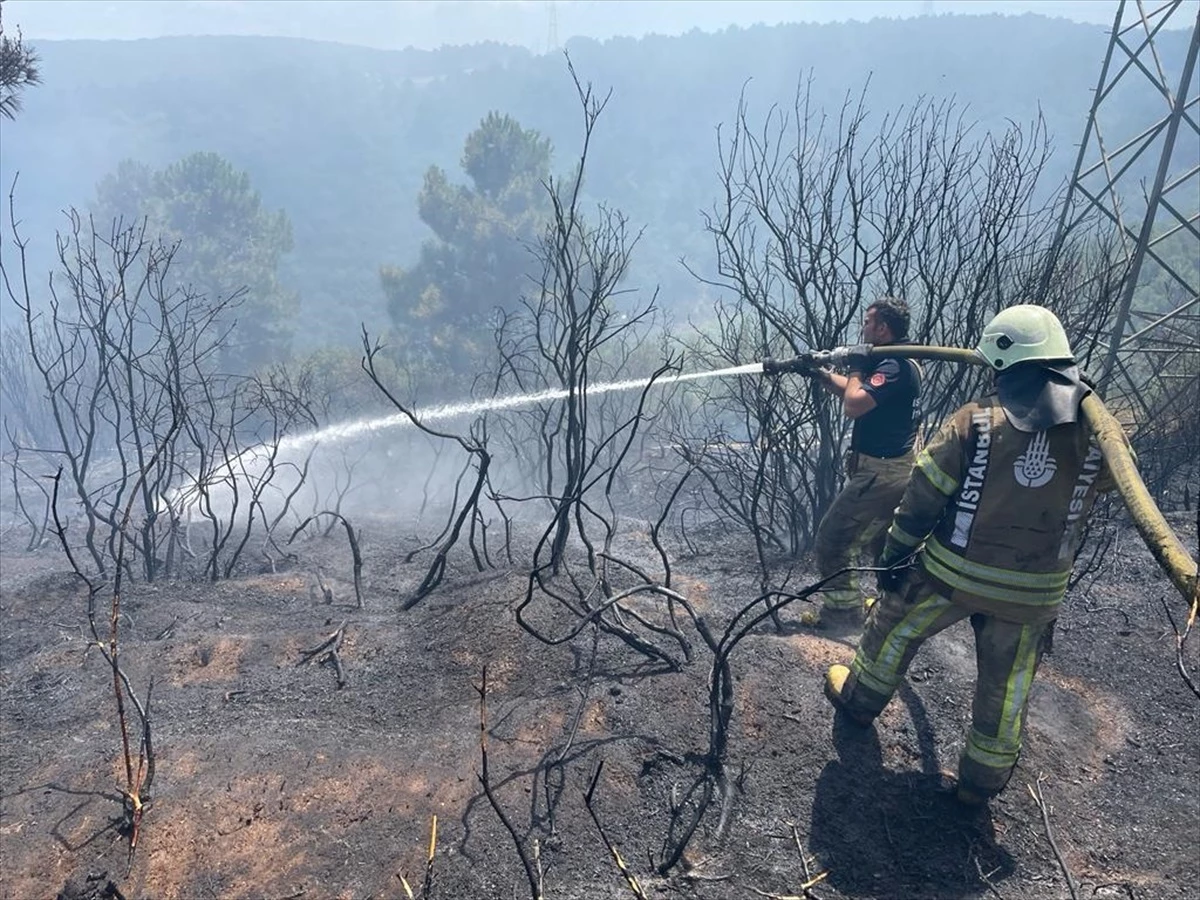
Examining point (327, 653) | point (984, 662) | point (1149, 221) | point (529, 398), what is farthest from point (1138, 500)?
point (1149, 221)

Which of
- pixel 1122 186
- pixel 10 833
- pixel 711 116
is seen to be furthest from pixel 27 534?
pixel 711 116

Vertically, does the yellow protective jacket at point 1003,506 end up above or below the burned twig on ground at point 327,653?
above

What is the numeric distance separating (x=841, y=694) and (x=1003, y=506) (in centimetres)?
126

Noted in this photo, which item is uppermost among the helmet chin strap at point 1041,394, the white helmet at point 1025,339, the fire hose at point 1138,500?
the white helmet at point 1025,339

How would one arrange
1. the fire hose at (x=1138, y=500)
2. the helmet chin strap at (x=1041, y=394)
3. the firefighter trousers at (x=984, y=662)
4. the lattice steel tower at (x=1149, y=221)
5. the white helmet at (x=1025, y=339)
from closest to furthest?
the fire hose at (x=1138, y=500) < the helmet chin strap at (x=1041, y=394) < the white helmet at (x=1025, y=339) < the firefighter trousers at (x=984, y=662) < the lattice steel tower at (x=1149, y=221)

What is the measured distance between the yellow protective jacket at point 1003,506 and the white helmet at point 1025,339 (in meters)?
0.20

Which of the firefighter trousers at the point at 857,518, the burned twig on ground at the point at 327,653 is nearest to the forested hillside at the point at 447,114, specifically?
the burned twig on ground at the point at 327,653

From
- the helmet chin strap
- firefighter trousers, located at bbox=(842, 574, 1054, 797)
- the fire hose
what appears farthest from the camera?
firefighter trousers, located at bbox=(842, 574, 1054, 797)

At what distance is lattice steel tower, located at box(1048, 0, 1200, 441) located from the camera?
23.3 feet

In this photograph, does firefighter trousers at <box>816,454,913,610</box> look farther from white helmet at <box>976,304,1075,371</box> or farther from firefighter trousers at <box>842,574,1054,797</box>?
white helmet at <box>976,304,1075,371</box>

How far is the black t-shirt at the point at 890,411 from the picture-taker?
14.0 ft

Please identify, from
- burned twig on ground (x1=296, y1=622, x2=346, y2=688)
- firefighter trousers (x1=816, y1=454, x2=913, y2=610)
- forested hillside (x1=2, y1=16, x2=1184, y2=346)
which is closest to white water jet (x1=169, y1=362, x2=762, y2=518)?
firefighter trousers (x1=816, y1=454, x2=913, y2=610)

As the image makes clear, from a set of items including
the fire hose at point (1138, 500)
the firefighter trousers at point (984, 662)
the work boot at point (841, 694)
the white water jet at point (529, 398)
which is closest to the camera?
the fire hose at point (1138, 500)

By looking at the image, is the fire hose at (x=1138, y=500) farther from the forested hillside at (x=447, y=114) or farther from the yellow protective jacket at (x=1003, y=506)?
the forested hillside at (x=447, y=114)
